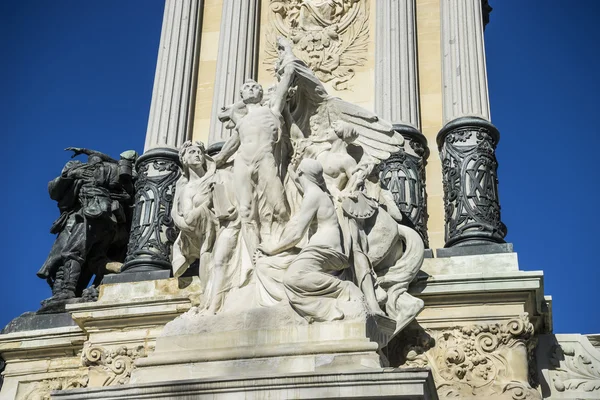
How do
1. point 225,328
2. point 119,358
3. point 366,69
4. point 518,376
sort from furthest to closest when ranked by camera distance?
point 366,69 → point 119,358 → point 518,376 → point 225,328

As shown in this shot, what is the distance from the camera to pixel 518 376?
10.7 metres

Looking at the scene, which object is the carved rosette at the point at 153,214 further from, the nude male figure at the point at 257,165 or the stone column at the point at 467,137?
the stone column at the point at 467,137

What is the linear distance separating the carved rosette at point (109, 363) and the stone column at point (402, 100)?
12.2 feet

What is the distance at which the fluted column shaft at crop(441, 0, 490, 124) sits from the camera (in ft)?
42.2

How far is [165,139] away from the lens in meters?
13.5

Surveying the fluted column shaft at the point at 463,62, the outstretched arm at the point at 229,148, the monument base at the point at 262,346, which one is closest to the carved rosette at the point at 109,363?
the monument base at the point at 262,346

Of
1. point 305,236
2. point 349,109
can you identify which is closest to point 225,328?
point 305,236

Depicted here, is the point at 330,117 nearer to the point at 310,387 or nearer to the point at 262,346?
the point at 262,346

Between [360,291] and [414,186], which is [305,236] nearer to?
[360,291]

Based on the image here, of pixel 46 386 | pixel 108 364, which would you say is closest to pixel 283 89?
pixel 108 364

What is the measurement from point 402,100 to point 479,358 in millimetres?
3800

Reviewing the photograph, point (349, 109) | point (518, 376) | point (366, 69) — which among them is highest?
point (366, 69)

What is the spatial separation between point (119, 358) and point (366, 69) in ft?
17.3

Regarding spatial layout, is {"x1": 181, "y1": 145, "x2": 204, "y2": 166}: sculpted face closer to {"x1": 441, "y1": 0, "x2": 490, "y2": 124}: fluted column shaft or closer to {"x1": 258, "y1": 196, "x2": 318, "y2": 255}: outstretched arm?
{"x1": 258, "y1": 196, "x2": 318, "y2": 255}: outstretched arm
